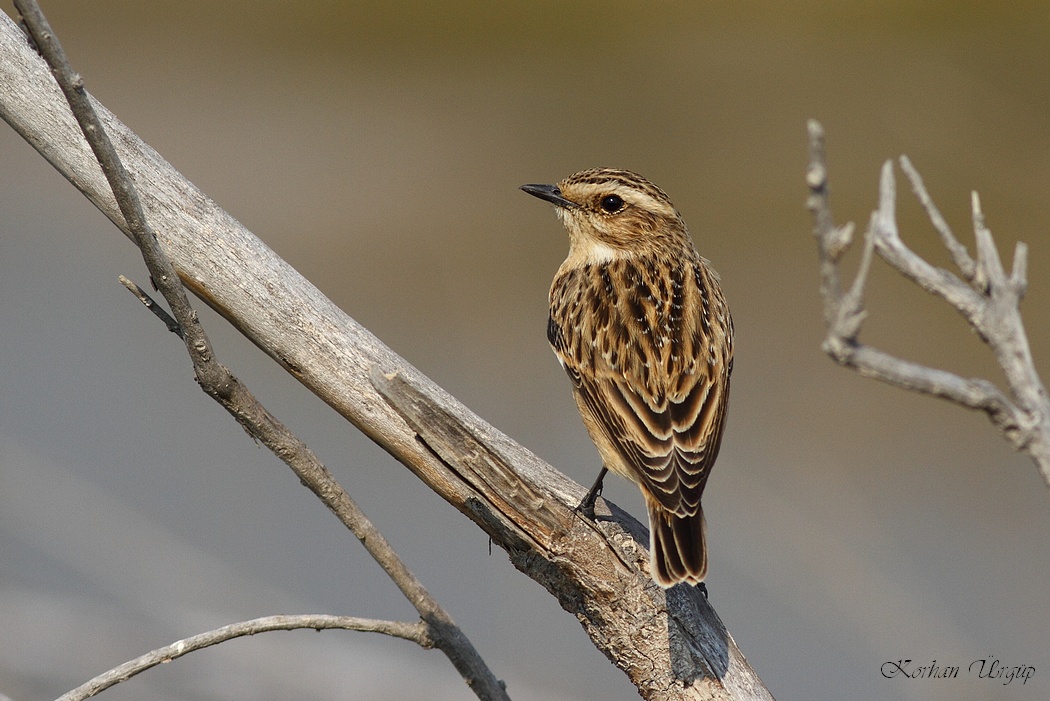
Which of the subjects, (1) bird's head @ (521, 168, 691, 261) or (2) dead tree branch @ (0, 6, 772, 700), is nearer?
(2) dead tree branch @ (0, 6, 772, 700)

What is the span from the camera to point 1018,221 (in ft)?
42.4

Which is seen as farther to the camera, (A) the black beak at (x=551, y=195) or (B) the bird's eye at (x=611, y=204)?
(A) the black beak at (x=551, y=195)

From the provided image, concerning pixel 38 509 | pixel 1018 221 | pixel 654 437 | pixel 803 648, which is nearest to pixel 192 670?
pixel 38 509

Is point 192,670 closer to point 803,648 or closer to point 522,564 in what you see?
point 522,564

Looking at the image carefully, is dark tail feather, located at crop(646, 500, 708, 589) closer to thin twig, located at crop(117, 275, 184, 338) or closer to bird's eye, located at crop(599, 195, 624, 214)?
thin twig, located at crop(117, 275, 184, 338)

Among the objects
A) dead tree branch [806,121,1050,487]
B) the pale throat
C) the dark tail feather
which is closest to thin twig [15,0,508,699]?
the dark tail feather

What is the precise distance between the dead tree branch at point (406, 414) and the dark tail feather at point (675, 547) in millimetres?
77

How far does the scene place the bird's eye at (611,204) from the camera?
234 inches

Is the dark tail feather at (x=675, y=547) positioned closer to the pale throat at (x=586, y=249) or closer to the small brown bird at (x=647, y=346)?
the small brown bird at (x=647, y=346)

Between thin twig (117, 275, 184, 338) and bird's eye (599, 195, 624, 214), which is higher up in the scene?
bird's eye (599, 195, 624, 214)

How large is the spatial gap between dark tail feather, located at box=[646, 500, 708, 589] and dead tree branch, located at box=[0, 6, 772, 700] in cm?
8

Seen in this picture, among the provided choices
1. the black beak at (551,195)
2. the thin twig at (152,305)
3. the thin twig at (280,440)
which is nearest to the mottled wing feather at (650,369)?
the black beak at (551,195)

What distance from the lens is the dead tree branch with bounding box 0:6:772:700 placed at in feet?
12.2

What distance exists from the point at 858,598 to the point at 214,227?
3022 millimetres
